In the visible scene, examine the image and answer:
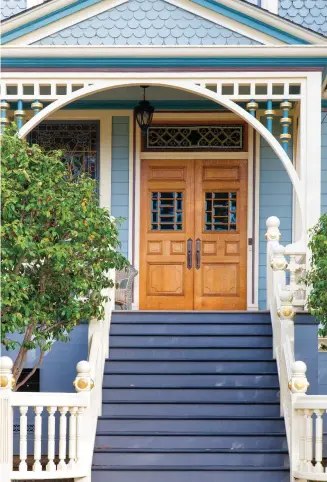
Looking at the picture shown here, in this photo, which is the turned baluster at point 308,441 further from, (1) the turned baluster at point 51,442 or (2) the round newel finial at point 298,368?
(1) the turned baluster at point 51,442

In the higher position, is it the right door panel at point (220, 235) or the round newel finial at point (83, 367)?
the right door panel at point (220, 235)

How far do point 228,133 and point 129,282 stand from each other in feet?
8.56

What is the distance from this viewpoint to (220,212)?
15750mm

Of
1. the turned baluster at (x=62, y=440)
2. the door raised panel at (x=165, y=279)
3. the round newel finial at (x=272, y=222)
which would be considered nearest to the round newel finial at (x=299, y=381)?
the turned baluster at (x=62, y=440)

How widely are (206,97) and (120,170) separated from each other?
2446 mm

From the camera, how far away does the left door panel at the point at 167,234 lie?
15555 millimetres

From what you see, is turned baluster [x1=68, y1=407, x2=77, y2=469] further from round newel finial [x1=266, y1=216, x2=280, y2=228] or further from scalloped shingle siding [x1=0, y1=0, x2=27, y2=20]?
scalloped shingle siding [x1=0, y1=0, x2=27, y2=20]

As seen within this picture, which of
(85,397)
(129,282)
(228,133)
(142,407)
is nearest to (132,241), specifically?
(129,282)

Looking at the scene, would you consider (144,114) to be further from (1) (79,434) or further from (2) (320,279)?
(1) (79,434)

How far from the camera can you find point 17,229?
35.4 feet

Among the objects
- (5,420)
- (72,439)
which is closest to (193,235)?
(72,439)

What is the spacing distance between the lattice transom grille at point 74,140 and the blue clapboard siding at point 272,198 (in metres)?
2.29

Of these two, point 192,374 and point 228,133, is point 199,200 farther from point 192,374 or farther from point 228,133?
point 192,374

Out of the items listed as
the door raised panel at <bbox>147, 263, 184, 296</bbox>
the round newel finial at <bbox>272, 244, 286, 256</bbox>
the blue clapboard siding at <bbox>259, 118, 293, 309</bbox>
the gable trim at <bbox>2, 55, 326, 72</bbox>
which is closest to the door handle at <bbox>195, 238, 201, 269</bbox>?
the door raised panel at <bbox>147, 263, 184, 296</bbox>
